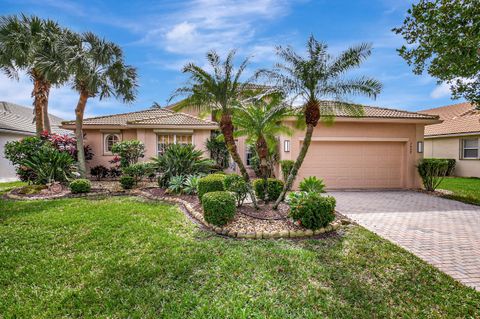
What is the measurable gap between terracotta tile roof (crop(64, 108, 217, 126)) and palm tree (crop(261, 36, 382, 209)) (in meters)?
9.11

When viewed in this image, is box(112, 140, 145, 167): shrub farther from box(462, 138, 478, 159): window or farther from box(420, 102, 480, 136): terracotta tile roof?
box(462, 138, 478, 159): window

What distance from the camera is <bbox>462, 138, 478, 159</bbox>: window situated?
62.0ft

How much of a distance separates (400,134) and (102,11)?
1498cm

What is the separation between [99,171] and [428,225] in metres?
17.4

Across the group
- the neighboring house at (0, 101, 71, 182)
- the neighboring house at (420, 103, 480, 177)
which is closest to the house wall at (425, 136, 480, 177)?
the neighboring house at (420, 103, 480, 177)

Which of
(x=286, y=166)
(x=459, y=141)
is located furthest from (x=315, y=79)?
(x=459, y=141)

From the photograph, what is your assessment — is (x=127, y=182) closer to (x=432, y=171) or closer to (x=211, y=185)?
(x=211, y=185)

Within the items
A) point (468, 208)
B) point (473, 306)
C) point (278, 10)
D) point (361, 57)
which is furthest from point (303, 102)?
point (468, 208)

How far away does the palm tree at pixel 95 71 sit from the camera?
13133 millimetres

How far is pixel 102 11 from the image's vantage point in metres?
8.73

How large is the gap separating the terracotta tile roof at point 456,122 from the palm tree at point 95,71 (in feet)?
72.1

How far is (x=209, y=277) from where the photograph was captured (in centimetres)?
412

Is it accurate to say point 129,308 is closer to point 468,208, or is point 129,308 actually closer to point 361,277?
point 361,277

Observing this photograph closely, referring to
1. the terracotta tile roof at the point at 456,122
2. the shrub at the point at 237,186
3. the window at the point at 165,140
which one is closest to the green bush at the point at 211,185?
the shrub at the point at 237,186
